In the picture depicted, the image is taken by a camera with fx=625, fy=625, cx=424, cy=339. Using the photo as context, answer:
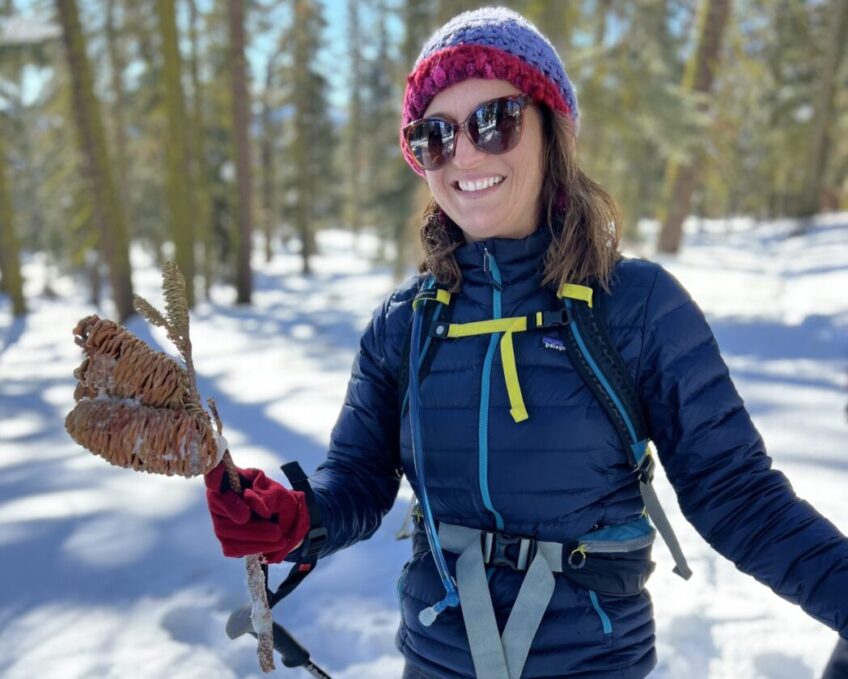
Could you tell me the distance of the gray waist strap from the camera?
1410mm

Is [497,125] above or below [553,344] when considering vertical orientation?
above

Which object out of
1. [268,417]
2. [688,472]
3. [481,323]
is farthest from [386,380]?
[268,417]

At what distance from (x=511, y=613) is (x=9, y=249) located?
16.4 metres

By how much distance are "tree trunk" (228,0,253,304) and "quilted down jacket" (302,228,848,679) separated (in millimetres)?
13185

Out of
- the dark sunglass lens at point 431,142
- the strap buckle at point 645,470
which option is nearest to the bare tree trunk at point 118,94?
the dark sunglass lens at point 431,142

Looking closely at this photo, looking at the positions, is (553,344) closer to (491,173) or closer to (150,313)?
(491,173)

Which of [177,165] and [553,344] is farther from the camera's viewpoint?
[177,165]

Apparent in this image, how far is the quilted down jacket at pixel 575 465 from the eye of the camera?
135 cm

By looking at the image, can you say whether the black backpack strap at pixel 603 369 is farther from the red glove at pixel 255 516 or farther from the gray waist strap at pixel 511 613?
the red glove at pixel 255 516

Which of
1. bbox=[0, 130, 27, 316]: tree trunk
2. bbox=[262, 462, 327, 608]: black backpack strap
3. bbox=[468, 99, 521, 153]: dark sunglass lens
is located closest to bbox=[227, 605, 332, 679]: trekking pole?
bbox=[262, 462, 327, 608]: black backpack strap

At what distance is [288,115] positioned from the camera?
27703 millimetres

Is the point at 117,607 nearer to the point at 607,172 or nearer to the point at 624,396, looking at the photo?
the point at 624,396

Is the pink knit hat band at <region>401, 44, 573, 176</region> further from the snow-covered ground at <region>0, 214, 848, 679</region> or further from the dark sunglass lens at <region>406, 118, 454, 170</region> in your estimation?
the snow-covered ground at <region>0, 214, 848, 679</region>

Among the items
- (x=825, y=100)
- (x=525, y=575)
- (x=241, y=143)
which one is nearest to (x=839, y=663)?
(x=525, y=575)
